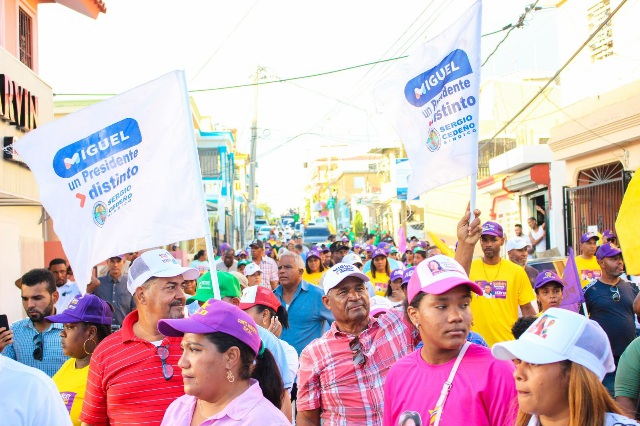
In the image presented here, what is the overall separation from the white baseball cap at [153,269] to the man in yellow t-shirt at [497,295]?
11.0 ft

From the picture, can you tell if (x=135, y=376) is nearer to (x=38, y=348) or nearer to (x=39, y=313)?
(x=38, y=348)

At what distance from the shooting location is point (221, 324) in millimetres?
3434

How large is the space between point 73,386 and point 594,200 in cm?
1631

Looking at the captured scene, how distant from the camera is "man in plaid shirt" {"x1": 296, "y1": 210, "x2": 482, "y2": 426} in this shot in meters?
4.45

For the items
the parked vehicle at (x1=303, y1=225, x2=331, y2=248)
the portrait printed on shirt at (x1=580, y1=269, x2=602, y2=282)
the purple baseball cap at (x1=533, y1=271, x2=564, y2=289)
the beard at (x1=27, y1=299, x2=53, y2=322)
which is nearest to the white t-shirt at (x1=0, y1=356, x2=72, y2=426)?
the beard at (x1=27, y1=299, x2=53, y2=322)

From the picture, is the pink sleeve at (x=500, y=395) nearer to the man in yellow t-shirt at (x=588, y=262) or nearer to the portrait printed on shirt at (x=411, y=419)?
the portrait printed on shirt at (x=411, y=419)

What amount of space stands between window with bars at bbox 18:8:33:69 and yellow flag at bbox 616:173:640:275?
48.9ft

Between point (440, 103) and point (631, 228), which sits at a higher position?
Result: point (440, 103)

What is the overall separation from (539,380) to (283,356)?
2788 millimetres

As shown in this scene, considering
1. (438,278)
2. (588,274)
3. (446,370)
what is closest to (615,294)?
(588,274)

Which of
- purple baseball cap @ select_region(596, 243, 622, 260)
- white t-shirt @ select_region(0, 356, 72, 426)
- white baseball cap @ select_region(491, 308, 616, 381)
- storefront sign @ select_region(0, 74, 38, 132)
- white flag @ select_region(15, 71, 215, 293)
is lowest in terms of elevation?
white t-shirt @ select_region(0, 356, 72, 426)

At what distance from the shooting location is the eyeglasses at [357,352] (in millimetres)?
4512

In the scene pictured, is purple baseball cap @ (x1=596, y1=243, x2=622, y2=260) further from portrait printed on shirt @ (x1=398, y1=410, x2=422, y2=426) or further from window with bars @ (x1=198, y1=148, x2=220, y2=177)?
window with bars @ (x1=198, y1=148, x2=220, y2=177)

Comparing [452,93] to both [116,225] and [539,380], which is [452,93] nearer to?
[116,225]
